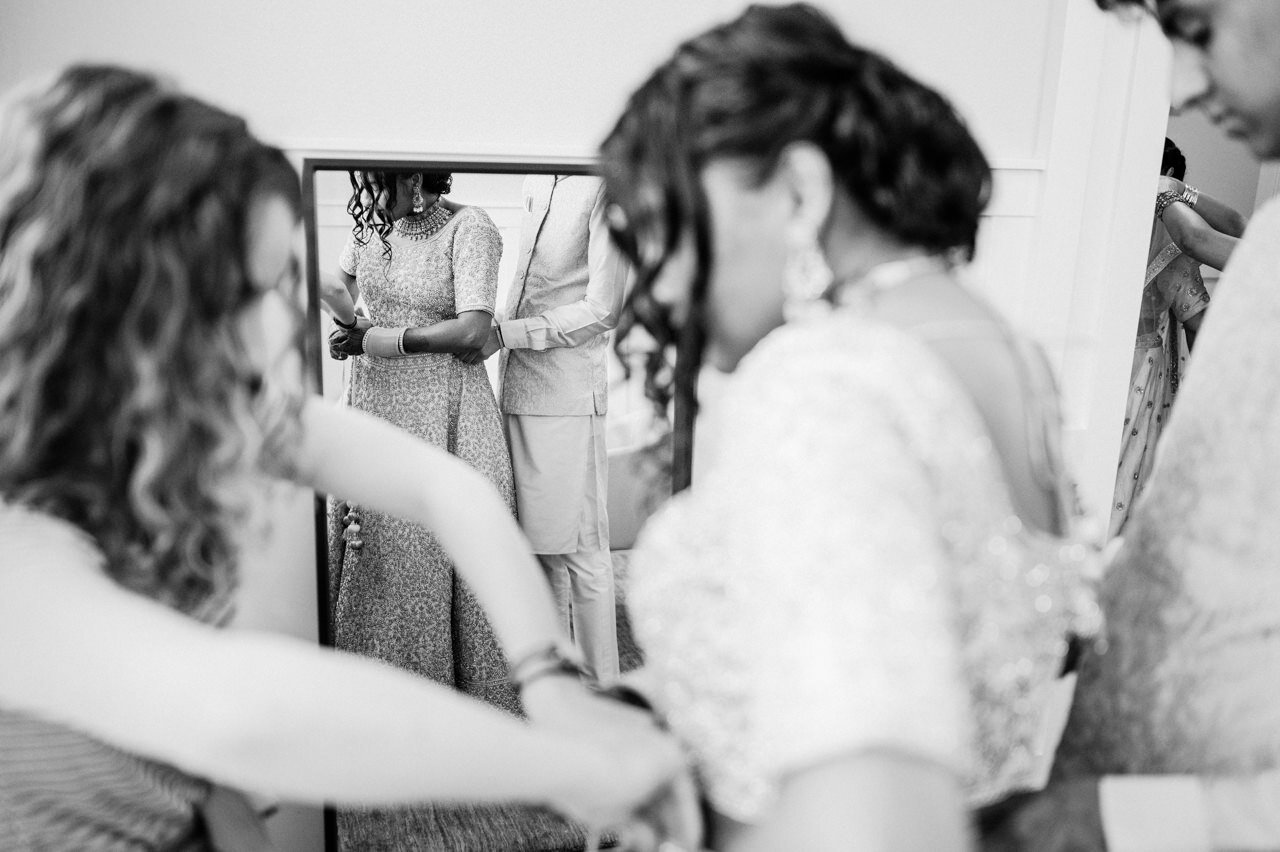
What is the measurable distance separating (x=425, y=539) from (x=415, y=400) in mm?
254

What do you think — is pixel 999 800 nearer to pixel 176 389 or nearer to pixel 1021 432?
pixel 1021 432

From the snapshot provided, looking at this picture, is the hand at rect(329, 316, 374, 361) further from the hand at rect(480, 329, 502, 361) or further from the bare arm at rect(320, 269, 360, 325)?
the hand at rect(480, 329, 502, 361)

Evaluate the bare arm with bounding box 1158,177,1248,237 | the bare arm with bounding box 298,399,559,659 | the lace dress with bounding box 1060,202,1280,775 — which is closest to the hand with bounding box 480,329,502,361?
the bare arm with bounding box 298,399,559,659

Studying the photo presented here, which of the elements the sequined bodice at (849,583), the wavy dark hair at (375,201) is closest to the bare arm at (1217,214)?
the wavy dark hair at (375,201)

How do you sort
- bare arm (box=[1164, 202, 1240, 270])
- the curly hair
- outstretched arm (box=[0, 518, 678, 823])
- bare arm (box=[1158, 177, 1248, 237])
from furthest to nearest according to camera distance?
1. bare arm (box=[1158, 177, 1248, 237])
2. bare arm (box=[1164, 202, 1240, 270])
3. the curly hair
4. outstretched arm (box=[0, 518, 678, 823])

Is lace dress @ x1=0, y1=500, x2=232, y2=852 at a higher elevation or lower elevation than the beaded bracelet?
lower

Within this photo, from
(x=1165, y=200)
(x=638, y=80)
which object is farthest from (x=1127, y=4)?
(x=1165, y=200)

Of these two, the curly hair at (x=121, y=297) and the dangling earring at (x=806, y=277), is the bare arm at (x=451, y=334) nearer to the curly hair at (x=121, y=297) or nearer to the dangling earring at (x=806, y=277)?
the curly hair at (x=121, y=297)

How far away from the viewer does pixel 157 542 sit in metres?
0.80

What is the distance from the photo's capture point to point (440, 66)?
145cm

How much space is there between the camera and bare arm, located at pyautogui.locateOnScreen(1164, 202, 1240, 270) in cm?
240

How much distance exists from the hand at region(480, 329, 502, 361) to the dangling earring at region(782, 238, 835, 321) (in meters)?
0.88

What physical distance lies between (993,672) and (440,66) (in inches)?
49.7

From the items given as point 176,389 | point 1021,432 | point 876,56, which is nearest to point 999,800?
point 1021,432
